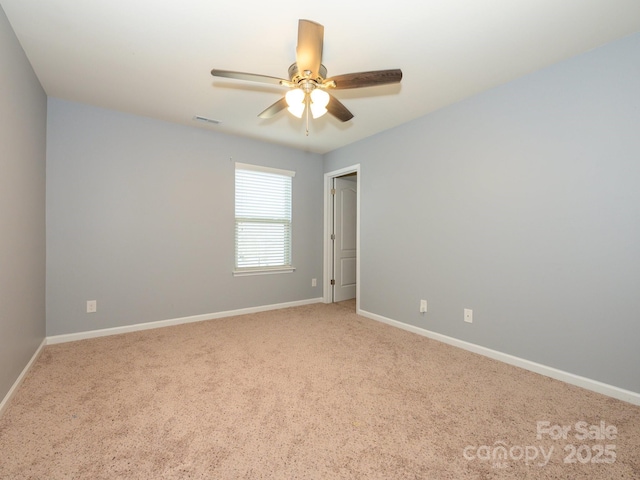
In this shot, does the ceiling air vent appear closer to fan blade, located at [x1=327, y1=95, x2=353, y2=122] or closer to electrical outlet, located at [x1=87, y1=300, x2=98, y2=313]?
fan blade, located at [x1=327, y1=95, x2=353, y2=122]

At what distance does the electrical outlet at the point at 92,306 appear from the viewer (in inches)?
120

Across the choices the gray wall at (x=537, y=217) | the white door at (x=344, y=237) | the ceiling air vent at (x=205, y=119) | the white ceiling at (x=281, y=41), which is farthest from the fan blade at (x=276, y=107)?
the white door at (x=344, y=237)

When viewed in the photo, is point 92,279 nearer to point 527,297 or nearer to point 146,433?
point 146,433

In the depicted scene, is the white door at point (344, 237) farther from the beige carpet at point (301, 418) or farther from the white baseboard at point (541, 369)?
the beige carpet at point (301, 418)

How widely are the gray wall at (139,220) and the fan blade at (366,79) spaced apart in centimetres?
239

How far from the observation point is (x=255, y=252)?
4152 millimetres

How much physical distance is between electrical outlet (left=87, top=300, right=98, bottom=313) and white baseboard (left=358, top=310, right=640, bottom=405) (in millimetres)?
3411

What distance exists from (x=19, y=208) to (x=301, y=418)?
249 cm

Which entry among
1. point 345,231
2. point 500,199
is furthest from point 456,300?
point 345,231

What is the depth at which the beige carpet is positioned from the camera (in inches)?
54.1

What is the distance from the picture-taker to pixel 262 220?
4.17 m

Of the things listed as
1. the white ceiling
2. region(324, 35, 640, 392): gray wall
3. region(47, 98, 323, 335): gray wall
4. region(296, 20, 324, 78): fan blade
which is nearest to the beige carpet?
region(324, 35, 640, 392): gray wall

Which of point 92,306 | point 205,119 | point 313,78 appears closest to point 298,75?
point 313,78

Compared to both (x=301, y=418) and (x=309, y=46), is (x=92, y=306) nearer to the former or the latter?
(x=301, y=418)
